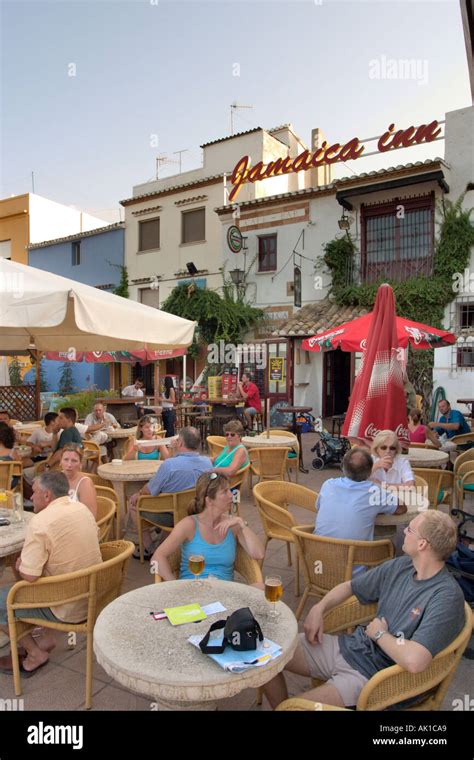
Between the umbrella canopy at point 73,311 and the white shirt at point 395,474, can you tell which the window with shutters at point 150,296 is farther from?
the white shirt at point 395,474

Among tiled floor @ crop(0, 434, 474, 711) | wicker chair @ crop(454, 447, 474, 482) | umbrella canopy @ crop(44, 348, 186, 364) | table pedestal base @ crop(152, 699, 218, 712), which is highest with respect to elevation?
umbrella canopy @ crop(44, 348, 186, 364)

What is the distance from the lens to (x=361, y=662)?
2.17 meters

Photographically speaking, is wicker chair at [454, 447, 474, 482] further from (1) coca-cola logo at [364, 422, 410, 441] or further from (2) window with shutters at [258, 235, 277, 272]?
(2) window with shutters at [258, 235, 277, 272]

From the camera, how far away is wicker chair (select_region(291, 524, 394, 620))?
2904 millimetres

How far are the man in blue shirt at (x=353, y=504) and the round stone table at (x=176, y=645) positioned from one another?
842 mm

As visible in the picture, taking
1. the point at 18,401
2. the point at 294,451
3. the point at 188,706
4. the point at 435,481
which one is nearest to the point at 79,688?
the point at 188,706

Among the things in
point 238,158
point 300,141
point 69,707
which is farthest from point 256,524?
point 300,141

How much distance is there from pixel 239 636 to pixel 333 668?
Result: 2.28 feet

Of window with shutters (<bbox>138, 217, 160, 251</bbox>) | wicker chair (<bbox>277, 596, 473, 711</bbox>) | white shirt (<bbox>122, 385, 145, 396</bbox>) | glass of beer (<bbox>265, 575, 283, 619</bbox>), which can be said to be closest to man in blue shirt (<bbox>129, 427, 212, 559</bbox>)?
glass of beer (<bbox>265, 575, 283, 619</bbox>)

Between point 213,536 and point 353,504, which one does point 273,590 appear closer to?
point 213,536

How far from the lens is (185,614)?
2129 millimetres

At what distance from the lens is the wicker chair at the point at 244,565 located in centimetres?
276

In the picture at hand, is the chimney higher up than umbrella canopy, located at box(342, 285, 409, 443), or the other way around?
the chimney

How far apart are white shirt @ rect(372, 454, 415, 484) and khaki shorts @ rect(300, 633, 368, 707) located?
1.69 metres
